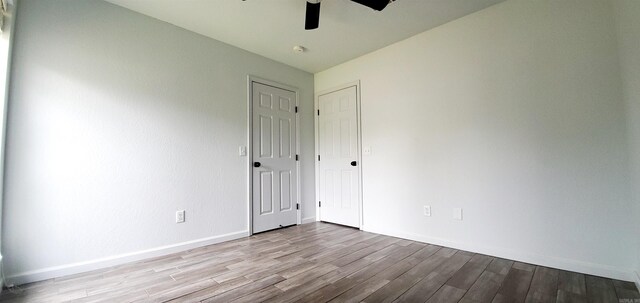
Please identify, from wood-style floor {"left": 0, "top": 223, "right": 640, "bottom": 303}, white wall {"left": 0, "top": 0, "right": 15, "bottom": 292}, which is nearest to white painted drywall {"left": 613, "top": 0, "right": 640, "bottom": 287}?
wood-style floor {"left": 0, "top": 223, "right": 640, "bottom": 303}

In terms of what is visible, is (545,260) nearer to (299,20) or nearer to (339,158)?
(339,158)

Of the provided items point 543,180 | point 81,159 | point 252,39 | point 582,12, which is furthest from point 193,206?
point 582,12

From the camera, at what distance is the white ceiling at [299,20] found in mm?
2395

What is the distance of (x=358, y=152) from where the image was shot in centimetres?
353

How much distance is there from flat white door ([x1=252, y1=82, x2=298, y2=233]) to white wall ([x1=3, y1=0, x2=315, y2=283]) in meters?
0.23

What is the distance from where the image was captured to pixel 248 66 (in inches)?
132

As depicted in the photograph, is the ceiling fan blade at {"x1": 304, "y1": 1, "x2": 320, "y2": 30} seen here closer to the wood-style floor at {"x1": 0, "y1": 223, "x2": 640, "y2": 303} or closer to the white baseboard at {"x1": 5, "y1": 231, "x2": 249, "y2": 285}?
the wood-style floor at {"x1": 0, "y1": 223, "x2": 640, "y2": 303}

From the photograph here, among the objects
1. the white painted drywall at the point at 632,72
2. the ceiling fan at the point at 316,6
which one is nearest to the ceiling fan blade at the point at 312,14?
the ceiling fan at the point at 316,6

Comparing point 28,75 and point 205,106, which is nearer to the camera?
point 28,75

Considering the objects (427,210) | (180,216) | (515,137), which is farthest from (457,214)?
(180,216)

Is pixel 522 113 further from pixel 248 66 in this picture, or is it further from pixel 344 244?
pixel 248 66

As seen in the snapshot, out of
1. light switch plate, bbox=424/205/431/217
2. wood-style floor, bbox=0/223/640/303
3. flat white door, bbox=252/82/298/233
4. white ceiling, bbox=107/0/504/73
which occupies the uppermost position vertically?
white ceiling, bbox=107/0/504/73

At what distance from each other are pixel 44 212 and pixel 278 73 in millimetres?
2791

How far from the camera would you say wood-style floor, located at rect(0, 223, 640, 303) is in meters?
1.70
